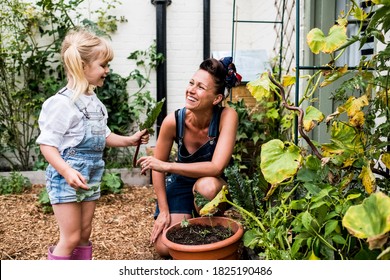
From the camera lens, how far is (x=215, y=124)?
2414 mm

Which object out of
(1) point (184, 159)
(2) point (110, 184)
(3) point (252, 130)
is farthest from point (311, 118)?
(2) point (110, 184)

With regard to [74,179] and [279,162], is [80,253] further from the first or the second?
[279,162]

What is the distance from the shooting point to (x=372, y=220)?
121 cm

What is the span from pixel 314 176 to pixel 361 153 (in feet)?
0.66

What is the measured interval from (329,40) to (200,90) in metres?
0.69

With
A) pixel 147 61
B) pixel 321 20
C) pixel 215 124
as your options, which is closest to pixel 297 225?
pixel 215 124

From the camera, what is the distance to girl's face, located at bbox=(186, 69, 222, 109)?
2.30 metres

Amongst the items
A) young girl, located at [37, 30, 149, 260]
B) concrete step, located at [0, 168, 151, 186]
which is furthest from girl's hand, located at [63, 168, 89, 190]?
concrete step, located at [0, 168, 151, 186]

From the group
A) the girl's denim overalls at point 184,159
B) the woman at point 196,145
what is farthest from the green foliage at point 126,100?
the woman at point 196,145

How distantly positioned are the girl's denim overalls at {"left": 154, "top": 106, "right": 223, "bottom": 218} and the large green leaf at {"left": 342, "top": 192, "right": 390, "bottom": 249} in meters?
1.23

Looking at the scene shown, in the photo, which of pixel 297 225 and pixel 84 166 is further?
pixel 84 166

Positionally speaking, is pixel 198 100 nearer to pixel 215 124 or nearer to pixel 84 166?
pixel 215 124

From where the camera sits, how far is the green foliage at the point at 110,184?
3.85m

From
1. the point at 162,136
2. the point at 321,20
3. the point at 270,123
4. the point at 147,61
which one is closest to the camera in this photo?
the point at 162,136
